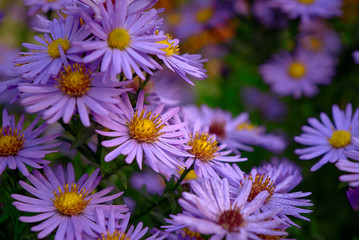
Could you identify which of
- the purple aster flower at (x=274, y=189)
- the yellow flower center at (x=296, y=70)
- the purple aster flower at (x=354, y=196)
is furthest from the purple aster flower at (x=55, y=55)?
the yellow flower center at (x=296, y=70)

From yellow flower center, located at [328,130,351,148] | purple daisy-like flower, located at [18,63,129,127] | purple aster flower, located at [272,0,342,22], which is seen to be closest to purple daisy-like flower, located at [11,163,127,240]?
purple daisy-like flower, located at [18,63,129,127]

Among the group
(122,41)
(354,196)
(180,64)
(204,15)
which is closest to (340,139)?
(354,196)

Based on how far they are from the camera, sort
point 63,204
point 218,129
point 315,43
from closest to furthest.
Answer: point 63,204
point 218,129
point 315,43

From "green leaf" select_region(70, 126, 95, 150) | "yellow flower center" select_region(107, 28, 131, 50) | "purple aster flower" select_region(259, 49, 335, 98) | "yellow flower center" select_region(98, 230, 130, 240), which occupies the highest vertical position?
"purple aster flower" select_region(259, 49, 335, 98)

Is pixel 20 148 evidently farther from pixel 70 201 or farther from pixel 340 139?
pixel 340 139

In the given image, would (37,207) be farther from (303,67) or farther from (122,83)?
(303,67)

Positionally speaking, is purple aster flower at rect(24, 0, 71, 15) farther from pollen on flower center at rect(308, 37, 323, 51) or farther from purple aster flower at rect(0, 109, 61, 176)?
pollen on flower center at rect(308, 37, 323, 51)

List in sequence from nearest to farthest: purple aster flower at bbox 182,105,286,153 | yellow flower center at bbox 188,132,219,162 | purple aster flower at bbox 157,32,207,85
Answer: purple aster flower at bbox 157,32,207,85
yellow flower center at bbox 188,132,219,162
purple aster flower at bbox 182,105,286,153

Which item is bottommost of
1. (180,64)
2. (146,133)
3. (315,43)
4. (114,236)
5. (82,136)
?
(114,236)
